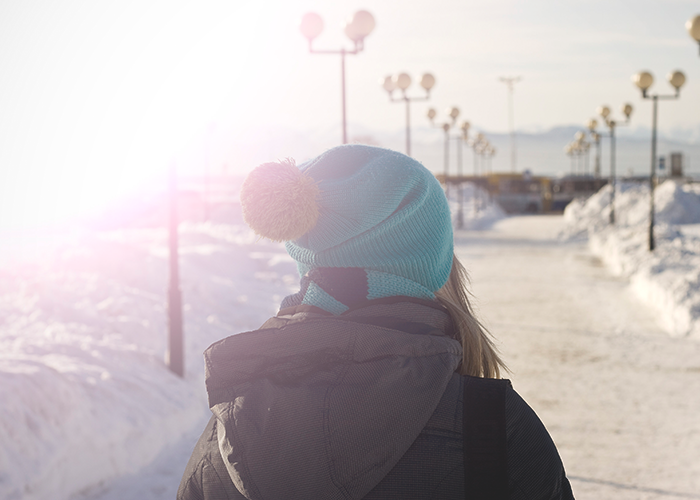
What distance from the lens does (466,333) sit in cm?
141

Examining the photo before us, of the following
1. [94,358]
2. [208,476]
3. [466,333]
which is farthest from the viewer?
[94,358]

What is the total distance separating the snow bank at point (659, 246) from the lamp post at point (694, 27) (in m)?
3.77

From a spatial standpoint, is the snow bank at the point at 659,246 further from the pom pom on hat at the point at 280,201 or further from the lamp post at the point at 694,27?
the pom pom on hat at the point at 280,201

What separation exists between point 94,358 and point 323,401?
4.80 m

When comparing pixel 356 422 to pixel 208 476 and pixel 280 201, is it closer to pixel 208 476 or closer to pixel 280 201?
pixel 208 476

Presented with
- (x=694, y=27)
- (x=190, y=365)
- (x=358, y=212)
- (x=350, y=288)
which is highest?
(x=694, y=27)

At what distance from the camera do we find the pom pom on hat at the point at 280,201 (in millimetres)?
1279

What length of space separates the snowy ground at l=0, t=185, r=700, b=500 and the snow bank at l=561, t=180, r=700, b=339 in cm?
7

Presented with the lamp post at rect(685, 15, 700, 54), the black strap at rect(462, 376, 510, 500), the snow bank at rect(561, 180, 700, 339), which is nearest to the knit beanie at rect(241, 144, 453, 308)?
the black strap at rect(462, 376, 510, 500)

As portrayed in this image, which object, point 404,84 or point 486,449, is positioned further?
point 404,84

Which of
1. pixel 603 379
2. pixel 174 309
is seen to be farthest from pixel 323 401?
pixel 603 379

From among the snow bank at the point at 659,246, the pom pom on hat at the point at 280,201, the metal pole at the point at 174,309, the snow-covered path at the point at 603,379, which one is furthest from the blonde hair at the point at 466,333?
the snow bank at the point at 659,246

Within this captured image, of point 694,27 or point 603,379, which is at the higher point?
point 694,27

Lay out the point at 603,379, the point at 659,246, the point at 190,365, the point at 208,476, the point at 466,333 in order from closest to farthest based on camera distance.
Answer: the point at 208,476, the point at 466,333, the point at 190,365, the point at 603,379, the point at 659,246
